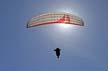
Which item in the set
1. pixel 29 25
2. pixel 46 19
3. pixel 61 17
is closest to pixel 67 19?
pixel 61 17

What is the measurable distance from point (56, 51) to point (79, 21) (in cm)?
394

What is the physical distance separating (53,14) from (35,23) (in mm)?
2095

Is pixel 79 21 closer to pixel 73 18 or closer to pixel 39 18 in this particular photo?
pixel 73 18

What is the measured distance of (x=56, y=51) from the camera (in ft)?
84.2

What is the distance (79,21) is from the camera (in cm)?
2556

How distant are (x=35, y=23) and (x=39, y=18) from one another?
685 millimetres

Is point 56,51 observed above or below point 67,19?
below

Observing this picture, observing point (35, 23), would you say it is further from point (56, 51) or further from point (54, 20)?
point (56, 51)

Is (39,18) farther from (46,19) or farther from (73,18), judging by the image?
(73,18)

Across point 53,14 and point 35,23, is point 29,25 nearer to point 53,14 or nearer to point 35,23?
point 35,23

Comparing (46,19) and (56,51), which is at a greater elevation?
(46,19)

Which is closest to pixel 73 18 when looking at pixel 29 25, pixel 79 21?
pixel 79 21

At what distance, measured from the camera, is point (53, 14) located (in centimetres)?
2534

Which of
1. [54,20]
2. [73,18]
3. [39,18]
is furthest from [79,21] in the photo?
[39,18]
